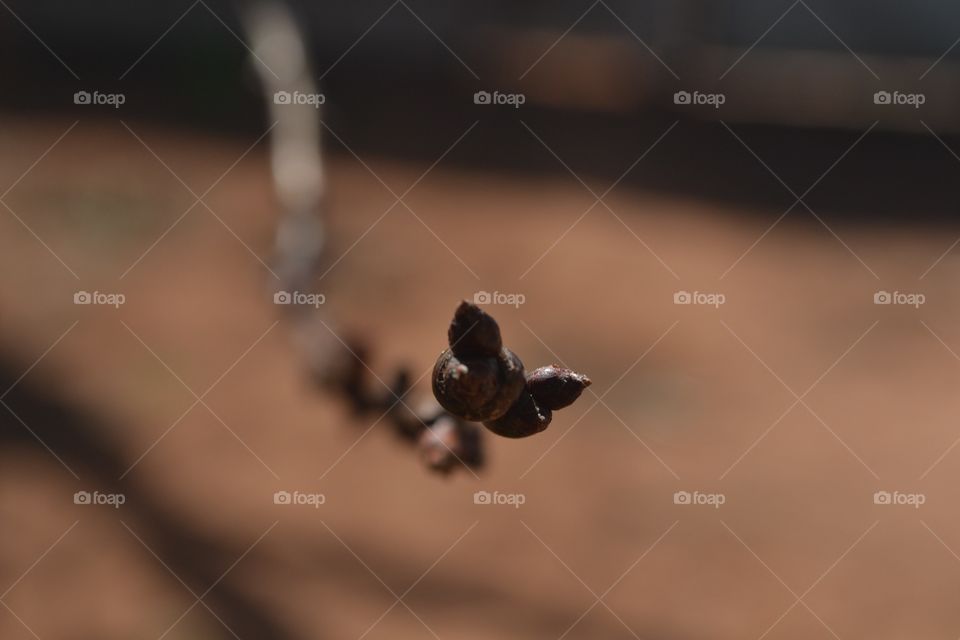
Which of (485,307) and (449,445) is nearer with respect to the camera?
(449,445)

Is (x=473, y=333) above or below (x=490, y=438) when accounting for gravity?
below

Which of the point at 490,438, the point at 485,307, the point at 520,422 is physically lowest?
the point at 520,422

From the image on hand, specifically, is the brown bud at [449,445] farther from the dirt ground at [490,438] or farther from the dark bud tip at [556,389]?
the dirt ground at [490,438]

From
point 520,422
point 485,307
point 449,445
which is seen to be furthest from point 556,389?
point 485,307

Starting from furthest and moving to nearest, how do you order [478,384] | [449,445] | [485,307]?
[485,307]
[449,445]
[478,384]

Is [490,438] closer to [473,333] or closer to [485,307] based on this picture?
[485,307]

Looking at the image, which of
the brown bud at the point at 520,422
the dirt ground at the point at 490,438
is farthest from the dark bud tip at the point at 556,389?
the dirt ground at the point at 490,438
